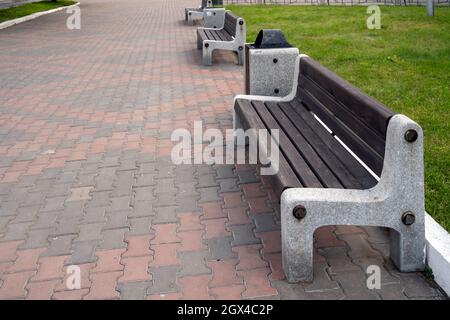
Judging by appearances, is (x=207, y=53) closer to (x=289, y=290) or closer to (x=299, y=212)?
(x=299, y=212)

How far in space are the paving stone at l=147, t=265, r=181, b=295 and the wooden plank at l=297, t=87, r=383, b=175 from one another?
1.28 metres

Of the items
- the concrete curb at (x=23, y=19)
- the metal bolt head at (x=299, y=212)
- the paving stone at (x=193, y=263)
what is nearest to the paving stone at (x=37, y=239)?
the paving stone at (x=193, y=263)

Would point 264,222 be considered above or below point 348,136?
below

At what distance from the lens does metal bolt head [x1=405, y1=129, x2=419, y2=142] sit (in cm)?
293

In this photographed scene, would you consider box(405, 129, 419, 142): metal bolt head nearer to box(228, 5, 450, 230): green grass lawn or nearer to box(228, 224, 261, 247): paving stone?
box(228, 5, 450, 230): green grass lawn

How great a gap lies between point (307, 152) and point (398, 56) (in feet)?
18.6

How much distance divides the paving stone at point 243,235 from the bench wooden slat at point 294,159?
21.1 inches

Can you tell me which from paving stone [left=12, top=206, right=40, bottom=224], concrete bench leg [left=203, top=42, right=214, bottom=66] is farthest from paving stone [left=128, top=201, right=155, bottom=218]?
concrete bench leg [left=203, top=42, right=214, bottom=66]

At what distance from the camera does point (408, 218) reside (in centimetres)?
320

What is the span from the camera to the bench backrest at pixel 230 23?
9586 millimetres

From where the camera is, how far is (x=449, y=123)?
5469mm

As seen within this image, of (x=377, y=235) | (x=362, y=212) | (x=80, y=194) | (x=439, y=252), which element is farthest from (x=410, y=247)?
(x=80, y=194)
